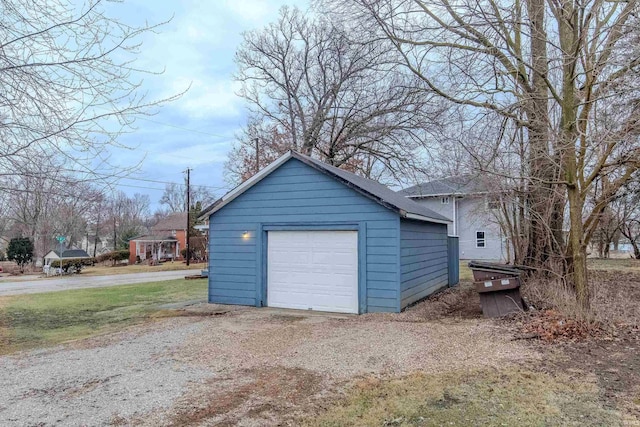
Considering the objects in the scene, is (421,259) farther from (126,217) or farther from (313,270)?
(126,217)

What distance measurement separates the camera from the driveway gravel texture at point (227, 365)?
4035 millimetres

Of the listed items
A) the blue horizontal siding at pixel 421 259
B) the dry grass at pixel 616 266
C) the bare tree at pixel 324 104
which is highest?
the bare tree at pixel 324 104

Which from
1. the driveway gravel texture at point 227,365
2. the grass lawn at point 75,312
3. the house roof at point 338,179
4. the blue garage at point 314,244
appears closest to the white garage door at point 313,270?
the blue garage at point 314,244

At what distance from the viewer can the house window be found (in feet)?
37.4

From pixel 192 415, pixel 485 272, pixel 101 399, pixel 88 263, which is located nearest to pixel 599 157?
pixel 485 272

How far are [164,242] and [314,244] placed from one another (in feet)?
120

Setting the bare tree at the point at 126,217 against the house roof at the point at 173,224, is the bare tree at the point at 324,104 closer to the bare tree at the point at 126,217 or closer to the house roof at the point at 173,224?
the house roof at the point at 173,224

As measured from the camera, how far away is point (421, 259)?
34.9 ft

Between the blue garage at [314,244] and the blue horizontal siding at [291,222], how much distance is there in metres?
0.02

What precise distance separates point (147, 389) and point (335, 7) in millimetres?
9266

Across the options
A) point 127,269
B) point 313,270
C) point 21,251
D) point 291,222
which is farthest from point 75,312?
point 21,251

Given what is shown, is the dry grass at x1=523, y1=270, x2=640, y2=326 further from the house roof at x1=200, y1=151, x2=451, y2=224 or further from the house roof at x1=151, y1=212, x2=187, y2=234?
the house roof at x1=151, y1=212, x2=187, y2=234

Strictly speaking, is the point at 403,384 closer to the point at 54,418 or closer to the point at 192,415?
the point at 192,415

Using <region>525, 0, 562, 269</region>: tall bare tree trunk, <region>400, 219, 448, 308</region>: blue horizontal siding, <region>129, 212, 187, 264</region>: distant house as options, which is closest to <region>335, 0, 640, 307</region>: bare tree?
<region>525, 0, 562, 269</region>: tall bare tree trunk
